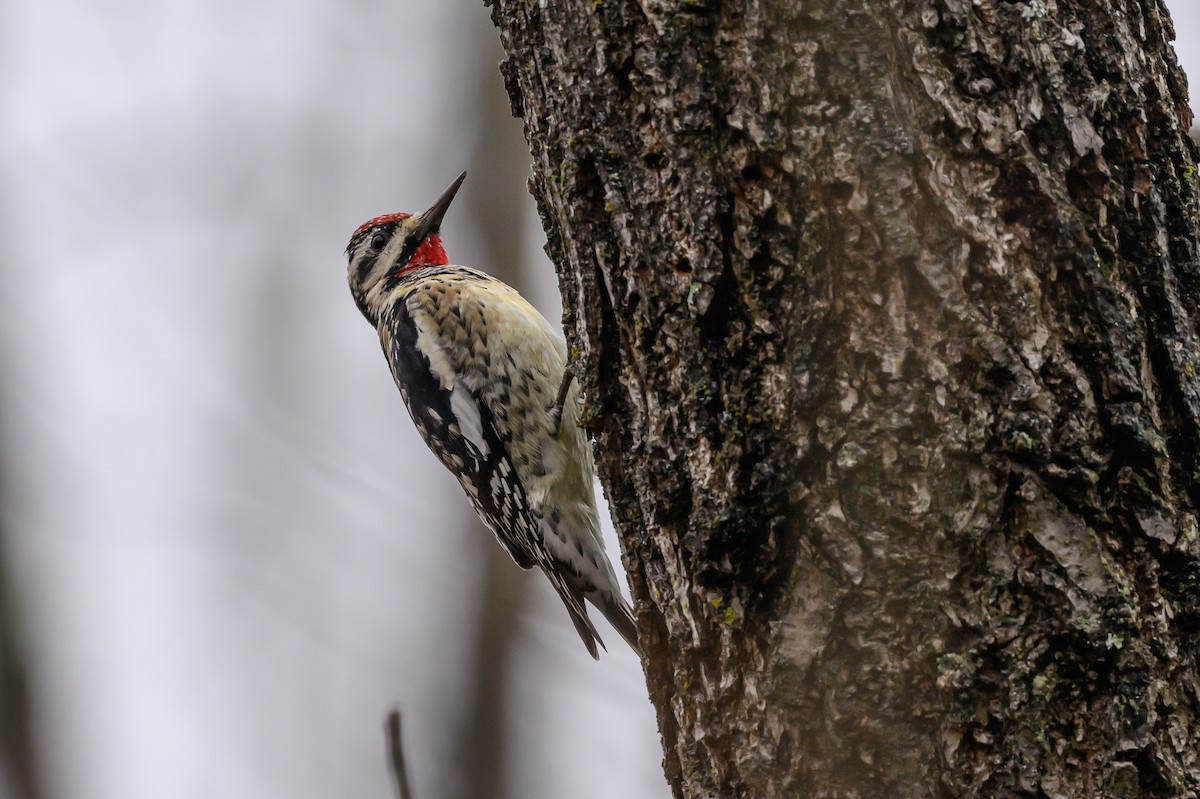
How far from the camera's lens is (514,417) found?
4.23 metres

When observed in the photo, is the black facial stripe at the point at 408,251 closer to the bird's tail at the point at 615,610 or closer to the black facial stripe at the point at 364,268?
the black facial stripe at the point at 364,268

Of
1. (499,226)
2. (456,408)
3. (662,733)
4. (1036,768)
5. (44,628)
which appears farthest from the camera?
(499,226)

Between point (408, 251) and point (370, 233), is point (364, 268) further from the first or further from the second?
point (408, 251)

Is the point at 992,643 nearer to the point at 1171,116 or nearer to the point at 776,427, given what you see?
the point at 776,427

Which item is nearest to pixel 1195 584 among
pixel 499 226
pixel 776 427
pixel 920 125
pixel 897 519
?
pixel 897 519

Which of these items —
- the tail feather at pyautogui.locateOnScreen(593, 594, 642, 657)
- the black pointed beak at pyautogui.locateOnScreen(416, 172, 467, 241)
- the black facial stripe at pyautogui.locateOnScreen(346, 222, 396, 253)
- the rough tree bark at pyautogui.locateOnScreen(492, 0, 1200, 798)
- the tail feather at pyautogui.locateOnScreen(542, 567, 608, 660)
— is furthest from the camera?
the black facial stripe at pyautogui.locateOnScreen(346, 222, 396, 253)

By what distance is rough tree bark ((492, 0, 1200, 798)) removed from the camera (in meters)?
1.50

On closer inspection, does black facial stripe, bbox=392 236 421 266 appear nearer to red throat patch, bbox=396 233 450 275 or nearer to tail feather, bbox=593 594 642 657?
red throat patch, bbox=396 233 450 275

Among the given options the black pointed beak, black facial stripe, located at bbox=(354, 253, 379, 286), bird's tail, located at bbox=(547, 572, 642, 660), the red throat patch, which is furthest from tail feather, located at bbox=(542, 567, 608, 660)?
black facial stripe, located at bbox=(354, 253, 379, 286)

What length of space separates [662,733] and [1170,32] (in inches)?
54.5

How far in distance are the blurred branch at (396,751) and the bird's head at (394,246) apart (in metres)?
3.19

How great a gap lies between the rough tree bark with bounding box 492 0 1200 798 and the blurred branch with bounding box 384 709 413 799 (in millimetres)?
518

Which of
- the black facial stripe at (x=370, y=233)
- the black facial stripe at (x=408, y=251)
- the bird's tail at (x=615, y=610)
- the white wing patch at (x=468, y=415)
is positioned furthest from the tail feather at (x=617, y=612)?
the black facial stripe at (x=370, y=233)

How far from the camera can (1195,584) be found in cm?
151
